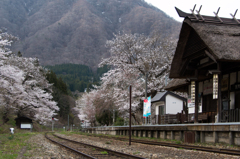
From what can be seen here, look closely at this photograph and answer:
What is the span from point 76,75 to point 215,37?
144 metres

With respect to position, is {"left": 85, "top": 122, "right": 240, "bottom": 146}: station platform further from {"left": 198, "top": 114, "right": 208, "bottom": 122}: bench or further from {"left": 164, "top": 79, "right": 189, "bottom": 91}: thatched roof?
Result: {"left": 164, "top": 79, "right": 189, "bottom": 91}: thatched roof

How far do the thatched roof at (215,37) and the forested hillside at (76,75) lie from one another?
11998cm

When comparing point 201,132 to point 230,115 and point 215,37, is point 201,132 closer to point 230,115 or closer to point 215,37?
point 230,115

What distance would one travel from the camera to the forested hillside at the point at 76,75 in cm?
14288

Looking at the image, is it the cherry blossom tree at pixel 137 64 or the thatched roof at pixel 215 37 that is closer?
the thatched roof at pixel 215 37

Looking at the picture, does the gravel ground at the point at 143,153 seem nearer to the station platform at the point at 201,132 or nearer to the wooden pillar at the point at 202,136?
the station platform at the point at 201,132

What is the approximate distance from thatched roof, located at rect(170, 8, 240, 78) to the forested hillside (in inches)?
4723

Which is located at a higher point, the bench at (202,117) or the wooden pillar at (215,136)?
the bench at (202,117)

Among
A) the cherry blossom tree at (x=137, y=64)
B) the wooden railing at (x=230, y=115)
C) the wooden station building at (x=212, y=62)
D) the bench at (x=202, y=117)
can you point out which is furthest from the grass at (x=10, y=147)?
the cherry blossom tree at (x=137, y=64)

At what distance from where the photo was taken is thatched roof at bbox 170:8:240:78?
49.5ft

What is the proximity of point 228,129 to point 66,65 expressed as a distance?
157 metres

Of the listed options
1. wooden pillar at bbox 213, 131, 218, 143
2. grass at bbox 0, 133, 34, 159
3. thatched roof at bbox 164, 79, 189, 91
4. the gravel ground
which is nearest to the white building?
thatched roof at bbox 164, 79, 189, 91

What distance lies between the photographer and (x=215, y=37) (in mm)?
16156

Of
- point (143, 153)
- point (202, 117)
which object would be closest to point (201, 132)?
point (202, 117)
